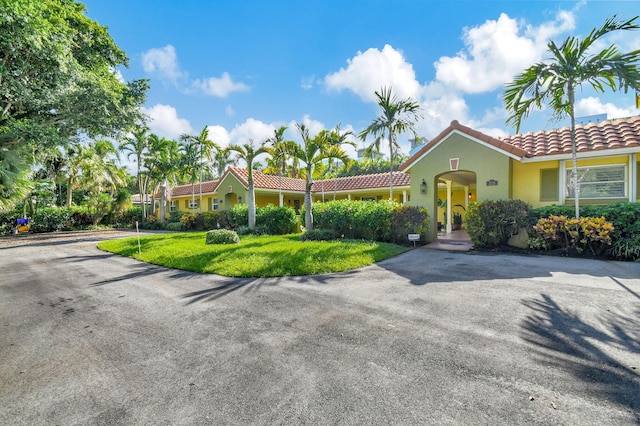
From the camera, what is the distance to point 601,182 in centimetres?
985

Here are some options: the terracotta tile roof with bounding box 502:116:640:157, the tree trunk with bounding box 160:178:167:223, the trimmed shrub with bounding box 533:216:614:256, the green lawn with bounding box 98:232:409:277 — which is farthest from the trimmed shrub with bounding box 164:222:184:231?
the trimmed shrub with bounding box 533:216:614:256

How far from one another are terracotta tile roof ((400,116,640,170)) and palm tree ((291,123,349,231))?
380 centimetres

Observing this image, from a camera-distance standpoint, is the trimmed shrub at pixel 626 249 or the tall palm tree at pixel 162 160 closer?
the trimmed shrub at pixel 626 249

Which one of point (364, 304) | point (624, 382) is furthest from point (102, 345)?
point (624, 382)

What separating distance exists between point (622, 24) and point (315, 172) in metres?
11.3

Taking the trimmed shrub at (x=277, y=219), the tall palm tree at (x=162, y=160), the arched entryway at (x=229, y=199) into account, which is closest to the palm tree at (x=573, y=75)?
the trimmed shrub at (x=277, y=219)

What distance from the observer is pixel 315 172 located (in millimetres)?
13969

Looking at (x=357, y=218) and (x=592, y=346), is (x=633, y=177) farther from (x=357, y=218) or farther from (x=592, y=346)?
(x=592, y=346)

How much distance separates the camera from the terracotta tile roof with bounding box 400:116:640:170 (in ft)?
30.1

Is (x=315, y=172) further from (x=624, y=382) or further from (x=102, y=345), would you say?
(x=624, y=382)

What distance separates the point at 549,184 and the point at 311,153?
9640 mm

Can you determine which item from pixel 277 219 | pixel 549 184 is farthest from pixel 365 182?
pixel 549 184

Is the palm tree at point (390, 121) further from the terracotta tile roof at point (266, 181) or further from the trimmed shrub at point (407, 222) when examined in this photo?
the terracotta tile roof at point (266, 181)

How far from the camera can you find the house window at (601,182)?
9.55m
